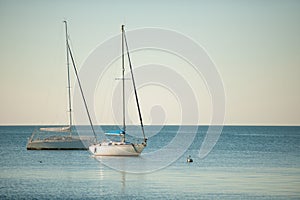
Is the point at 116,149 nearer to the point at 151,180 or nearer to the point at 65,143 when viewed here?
the point at 65,143

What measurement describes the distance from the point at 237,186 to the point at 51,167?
81.4 ft

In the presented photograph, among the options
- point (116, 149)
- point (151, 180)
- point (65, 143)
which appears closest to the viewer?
point (151, 180)

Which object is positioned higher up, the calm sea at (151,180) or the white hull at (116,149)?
the white hull at (116,149)

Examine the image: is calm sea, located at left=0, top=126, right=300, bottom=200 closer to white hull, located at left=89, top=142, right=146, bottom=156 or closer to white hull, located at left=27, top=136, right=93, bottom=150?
white hull, located at left=89, top=142, right=146, bottom=156

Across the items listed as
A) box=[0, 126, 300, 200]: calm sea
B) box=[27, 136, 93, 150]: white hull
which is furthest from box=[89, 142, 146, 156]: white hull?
box=[27, 136, 93, 150]: white hull

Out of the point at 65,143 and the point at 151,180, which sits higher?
the point at 65,143

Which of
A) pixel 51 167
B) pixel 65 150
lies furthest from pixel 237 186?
pixel 65 150

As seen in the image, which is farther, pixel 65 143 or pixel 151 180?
pixel 65 143

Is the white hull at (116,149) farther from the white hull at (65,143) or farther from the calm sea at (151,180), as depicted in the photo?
the white hull at (65,143)

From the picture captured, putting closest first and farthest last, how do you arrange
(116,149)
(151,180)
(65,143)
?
(151,180), (116,149), (65,143)

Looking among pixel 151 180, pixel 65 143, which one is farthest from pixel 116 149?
pixel 151 180

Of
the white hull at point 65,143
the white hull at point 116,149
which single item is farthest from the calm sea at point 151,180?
the white hull at point 65,143

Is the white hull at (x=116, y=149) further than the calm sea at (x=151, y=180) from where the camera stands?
Yes

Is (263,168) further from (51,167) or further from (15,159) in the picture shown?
(15,159)
